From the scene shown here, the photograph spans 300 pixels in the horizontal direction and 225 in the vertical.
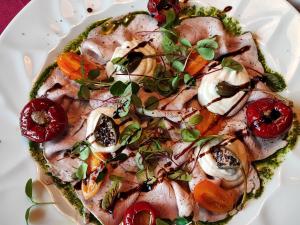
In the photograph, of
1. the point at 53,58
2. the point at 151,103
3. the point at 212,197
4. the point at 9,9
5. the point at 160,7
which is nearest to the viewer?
the point at 212,197

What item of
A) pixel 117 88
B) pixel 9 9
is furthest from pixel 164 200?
pixel 9 9

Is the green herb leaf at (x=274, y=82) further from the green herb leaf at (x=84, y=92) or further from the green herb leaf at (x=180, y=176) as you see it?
the green herb leaf at (x=84, y=92)

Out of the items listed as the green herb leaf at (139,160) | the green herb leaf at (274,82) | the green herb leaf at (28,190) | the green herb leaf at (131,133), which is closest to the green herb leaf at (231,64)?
the green herb leaf at (274,82)

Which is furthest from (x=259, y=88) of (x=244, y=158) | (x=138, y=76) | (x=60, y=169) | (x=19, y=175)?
(x=19, y=175)

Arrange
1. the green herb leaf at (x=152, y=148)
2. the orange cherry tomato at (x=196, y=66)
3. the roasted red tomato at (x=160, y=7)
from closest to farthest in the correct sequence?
1. the green herb leaf at (x=152, y=148)
2. the orange cherry tomato at (x=196, y=66)
3. the roasted red tomato at (x=160, y=7)

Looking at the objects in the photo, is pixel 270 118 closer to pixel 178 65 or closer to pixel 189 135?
pixel 189 135

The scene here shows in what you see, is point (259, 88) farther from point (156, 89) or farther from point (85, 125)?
point (85, 125)
